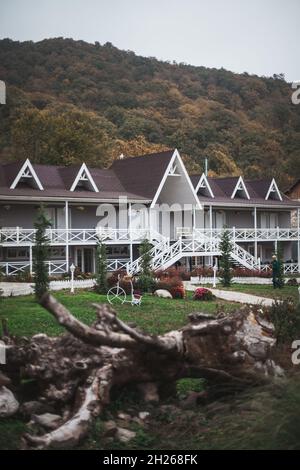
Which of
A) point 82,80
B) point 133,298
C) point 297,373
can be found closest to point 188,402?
point 297,373

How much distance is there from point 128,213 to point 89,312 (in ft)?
37.2

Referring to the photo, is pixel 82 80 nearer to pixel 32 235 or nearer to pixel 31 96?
pixel 31 96

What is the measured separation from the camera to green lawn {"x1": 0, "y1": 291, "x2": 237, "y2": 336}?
375 inches

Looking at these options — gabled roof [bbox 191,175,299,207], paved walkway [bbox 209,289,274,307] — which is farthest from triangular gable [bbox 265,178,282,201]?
paved walkway [bbox 209,289,274,307]

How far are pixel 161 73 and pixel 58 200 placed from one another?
10468 millimetres

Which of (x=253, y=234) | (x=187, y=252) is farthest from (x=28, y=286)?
(x=253, y=234)

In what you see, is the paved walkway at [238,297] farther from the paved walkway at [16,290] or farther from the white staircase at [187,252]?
the paved walkway at [16,290]

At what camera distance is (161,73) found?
26359 mm

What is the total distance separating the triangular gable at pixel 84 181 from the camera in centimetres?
2109

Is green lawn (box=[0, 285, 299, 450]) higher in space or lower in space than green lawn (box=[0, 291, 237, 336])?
lower

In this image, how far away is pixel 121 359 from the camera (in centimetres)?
616

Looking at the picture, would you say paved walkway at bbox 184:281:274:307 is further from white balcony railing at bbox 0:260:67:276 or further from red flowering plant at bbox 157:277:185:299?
white balcony railing at bbox 0:260:67:276

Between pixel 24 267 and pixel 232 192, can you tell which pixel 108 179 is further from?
pixel 24 267

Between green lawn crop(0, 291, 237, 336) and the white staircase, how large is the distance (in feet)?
17.8
